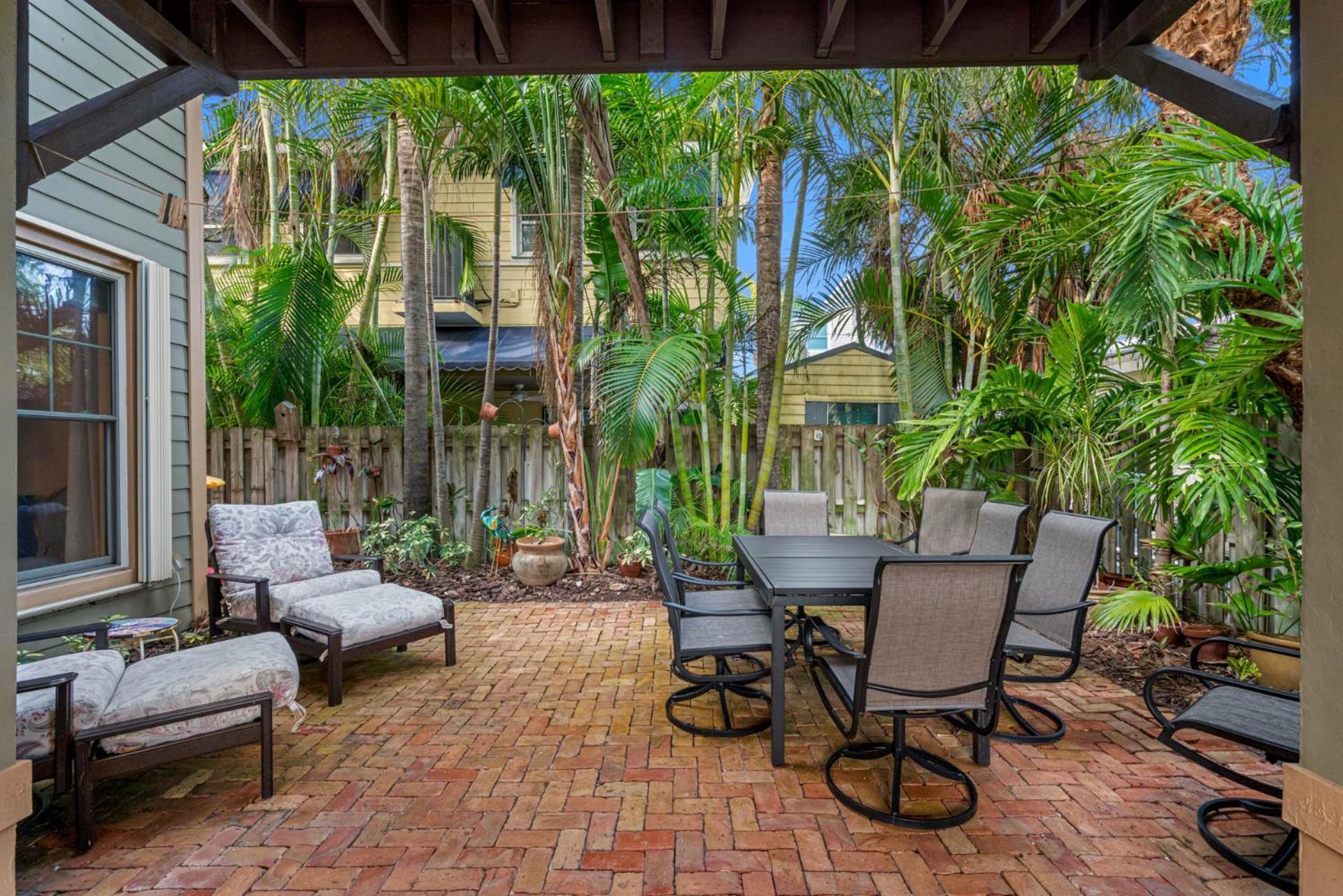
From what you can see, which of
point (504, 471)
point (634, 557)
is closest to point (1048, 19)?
point (634, 557)

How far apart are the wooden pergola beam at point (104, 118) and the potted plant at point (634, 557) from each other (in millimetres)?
4014

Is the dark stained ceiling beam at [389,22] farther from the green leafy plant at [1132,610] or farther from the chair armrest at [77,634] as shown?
the green leafy plant at [1132,610]

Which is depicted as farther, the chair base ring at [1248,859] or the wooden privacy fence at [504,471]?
the wooden privacy fence at [504,471]

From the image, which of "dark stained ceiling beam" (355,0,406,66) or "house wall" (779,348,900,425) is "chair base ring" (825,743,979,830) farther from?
"house wall" (779,348,900,425)

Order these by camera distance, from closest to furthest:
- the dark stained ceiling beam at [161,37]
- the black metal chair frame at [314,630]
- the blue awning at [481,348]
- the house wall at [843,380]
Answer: the dark stained ceiling beam at [161,37], the black metal chair frame at [314,630], the blue awning at [481,348], the house wall at [843,380]

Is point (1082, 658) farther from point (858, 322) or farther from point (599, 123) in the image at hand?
point (599, 123)

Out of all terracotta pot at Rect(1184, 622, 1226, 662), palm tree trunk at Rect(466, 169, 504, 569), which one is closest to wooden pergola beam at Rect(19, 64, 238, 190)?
palm tree trunk at Rect(466, 169, 504, 569)

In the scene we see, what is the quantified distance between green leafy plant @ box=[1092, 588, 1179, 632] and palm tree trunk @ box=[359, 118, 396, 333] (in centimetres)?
726

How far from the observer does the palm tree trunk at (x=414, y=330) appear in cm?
561

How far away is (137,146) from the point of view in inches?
155

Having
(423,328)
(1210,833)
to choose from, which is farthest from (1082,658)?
(423,328)

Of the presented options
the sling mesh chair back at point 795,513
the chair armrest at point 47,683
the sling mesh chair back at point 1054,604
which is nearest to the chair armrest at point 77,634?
the chair armrest at point 47,683

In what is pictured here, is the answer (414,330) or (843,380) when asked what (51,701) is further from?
(843,380)

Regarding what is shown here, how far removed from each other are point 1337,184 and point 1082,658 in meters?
3.20
